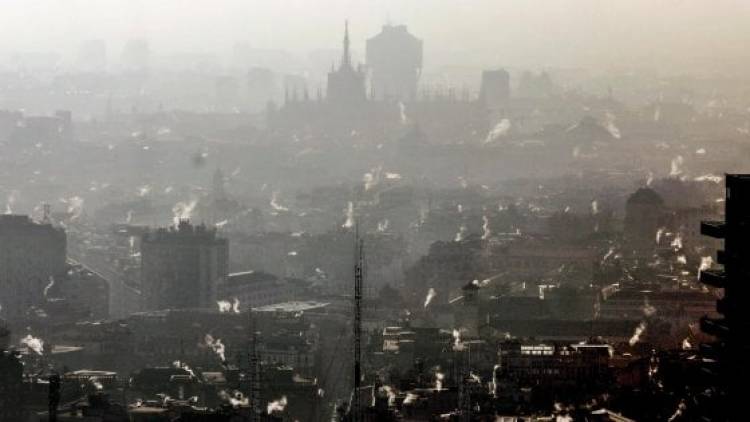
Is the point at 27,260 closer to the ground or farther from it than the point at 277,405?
farther from it

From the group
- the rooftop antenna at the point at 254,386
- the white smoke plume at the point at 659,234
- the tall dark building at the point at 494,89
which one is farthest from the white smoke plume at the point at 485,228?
the tall dark building at the point at 494,89

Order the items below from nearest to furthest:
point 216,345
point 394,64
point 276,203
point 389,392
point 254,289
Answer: point 389,392, point 216,345, point 254,289, point 276,203, point 394,64

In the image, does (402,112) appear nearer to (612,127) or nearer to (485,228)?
(612,127)

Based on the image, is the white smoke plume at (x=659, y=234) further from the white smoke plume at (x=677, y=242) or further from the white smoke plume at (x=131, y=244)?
the white smoke plume at (x=131, y=244)

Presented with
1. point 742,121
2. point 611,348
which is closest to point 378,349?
point 611,348

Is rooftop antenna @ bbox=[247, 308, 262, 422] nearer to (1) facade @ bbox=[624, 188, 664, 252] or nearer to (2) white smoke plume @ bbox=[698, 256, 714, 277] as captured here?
(2) white smoke plume @ bbox=[698, 256, 714, 277]

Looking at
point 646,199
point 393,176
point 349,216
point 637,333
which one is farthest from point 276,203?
point 637,333
